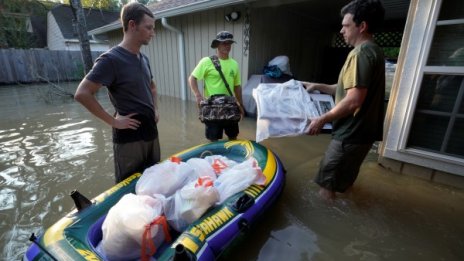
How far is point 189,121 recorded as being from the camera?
5480 millimetres

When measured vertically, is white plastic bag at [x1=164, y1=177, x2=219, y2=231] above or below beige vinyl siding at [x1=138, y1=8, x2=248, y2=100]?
below

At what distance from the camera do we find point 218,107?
2.98m

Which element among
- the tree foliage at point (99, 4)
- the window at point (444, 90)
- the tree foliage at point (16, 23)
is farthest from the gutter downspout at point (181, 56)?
the tree foliage at point (99, 4)

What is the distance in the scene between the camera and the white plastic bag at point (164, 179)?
1835 millimetres

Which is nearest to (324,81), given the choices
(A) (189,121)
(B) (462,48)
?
(A) (189,121)

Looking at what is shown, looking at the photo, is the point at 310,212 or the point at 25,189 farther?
the point at 25,189

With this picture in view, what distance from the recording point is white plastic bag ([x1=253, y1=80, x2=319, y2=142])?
212 cm

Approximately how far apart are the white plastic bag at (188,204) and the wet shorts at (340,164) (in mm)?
1075

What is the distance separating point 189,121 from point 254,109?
56.7 inches

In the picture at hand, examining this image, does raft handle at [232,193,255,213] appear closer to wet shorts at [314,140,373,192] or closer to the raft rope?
the raft rope

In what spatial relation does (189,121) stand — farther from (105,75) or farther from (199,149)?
(105,75)

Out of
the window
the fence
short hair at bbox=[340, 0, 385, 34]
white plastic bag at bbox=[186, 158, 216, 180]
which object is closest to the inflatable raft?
white plastic bag at bbox=[186, 158, 216, 180]

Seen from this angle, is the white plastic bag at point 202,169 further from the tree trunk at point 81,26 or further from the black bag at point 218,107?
the tree trunk at point 81,26

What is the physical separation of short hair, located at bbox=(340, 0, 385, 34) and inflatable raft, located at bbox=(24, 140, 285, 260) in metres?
1.41
